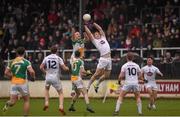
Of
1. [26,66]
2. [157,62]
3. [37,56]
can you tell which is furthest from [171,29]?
[26,66]

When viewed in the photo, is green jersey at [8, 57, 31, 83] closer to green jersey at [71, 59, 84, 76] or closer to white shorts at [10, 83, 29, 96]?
white shorts at [10, 83, 29, 96]

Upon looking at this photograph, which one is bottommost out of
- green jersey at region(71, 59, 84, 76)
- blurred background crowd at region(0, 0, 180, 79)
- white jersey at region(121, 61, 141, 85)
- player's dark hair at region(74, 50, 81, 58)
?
white jersey at region(121, 61, 141, 85)

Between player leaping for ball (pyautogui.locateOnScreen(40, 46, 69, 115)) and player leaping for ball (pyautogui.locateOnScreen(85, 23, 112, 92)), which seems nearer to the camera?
player leaping for ball (pyautogui.locateOnScreen(40, 46, 69, 115))

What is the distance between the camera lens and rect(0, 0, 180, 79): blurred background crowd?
38375 millimetres

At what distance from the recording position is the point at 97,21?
136 feet

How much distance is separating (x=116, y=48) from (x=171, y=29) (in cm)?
328

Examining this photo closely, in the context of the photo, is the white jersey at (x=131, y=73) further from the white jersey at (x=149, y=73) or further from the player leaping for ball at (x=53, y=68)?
the white jersey at (x=149, y=73)

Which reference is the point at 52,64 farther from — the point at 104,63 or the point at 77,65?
the point at 104,63

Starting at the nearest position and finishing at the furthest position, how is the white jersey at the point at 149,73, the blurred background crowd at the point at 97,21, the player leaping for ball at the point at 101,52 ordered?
1. the player leaping for ball at the point at 101,52
2. the white jersey at the point at 149,73
3. the blurred background crowd at the point at 97,21

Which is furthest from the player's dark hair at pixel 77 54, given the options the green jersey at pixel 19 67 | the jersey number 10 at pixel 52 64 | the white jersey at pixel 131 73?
the green jersey at pixel 19 67

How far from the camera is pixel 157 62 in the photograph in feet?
123

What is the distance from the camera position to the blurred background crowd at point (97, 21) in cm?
3838

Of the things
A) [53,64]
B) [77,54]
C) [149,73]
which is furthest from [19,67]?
[149,73]

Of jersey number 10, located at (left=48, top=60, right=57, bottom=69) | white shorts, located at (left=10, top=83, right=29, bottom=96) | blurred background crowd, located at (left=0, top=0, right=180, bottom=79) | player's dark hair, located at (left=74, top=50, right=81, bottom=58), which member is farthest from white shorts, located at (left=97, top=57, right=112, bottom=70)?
blurred background crowd, located at (left=0, top=0, right=180, bottom=79)
